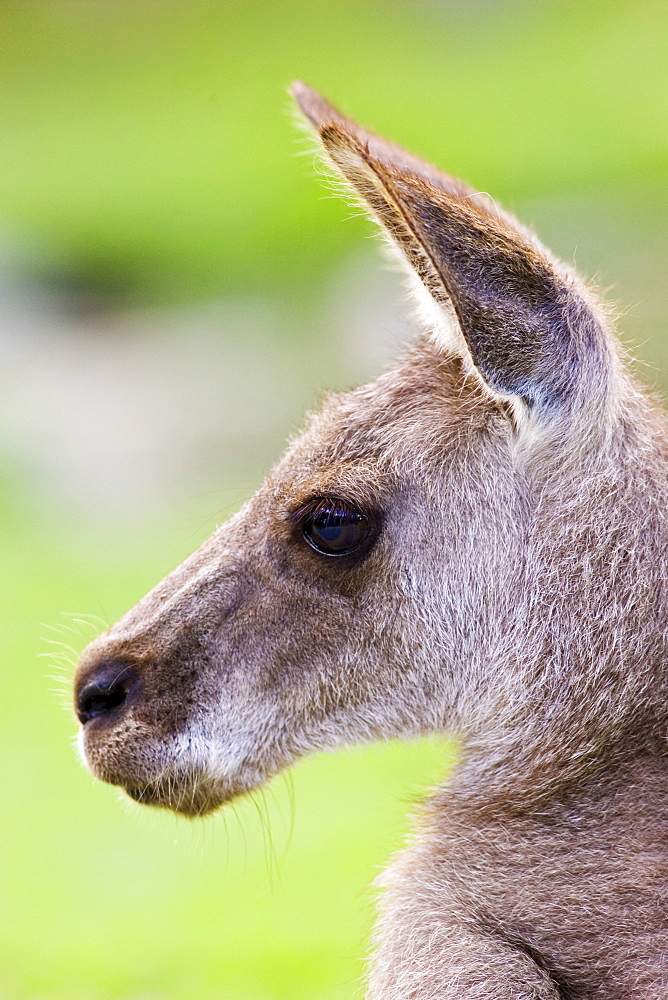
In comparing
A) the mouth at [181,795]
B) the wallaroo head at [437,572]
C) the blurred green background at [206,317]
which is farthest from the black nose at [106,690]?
Result: the blurred green background at [206,317]

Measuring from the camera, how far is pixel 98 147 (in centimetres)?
2283

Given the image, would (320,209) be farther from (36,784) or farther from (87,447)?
(36,784)

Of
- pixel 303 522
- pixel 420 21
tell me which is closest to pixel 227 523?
pixel 303 522

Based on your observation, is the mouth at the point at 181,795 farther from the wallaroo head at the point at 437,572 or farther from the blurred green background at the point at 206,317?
the blurred green background at the point at 206,317

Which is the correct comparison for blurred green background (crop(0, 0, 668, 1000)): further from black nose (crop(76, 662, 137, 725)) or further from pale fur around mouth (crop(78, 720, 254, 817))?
black nose (crop(76, 662, 137, 725))

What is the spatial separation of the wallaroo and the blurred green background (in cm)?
38

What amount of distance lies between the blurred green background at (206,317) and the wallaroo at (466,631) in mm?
383

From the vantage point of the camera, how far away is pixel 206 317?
15.4 m

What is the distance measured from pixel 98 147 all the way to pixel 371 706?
21.1 meters

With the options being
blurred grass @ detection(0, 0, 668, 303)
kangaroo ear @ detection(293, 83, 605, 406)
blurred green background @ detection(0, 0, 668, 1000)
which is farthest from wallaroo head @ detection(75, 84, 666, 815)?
blurred grass @ detection(0, 0, 668, 303)

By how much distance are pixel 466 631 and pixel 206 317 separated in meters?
12.6

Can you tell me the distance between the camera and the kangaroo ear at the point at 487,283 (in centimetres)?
271

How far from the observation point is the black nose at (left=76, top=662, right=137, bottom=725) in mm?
3371

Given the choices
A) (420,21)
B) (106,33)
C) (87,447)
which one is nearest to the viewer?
(87,447)
